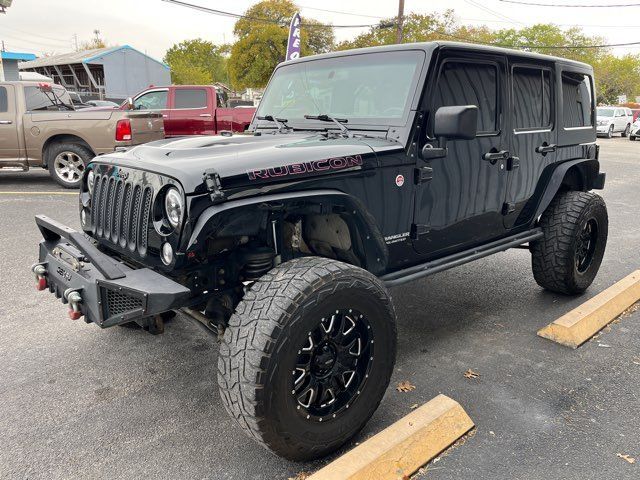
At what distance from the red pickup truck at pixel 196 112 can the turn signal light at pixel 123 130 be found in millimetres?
2970

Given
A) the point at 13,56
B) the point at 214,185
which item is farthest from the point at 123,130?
the point at 13,56

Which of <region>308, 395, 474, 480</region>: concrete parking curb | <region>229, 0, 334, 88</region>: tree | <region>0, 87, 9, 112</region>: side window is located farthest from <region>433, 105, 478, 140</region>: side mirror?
<region>229, 0, 334, 88</region>: tree

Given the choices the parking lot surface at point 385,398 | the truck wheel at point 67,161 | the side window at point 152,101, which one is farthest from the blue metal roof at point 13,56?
the parking lot surface at point 385,398

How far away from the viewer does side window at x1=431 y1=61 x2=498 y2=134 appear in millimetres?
3277

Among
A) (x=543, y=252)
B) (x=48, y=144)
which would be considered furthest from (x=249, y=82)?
(x=543, y=252)

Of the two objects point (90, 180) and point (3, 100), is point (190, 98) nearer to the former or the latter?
point (3, 100)

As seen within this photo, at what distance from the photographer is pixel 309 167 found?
2.63 m

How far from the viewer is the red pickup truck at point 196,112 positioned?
1238 cm

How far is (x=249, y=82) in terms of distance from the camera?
118 feet

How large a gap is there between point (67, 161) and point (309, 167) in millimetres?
8477

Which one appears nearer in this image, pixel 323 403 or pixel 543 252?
pixel 323 403

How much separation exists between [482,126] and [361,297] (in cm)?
180

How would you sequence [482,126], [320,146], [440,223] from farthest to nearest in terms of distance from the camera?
[482,126] < [440,223] < [320,146]

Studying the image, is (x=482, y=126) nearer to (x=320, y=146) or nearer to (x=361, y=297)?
(x=320, y=146)
